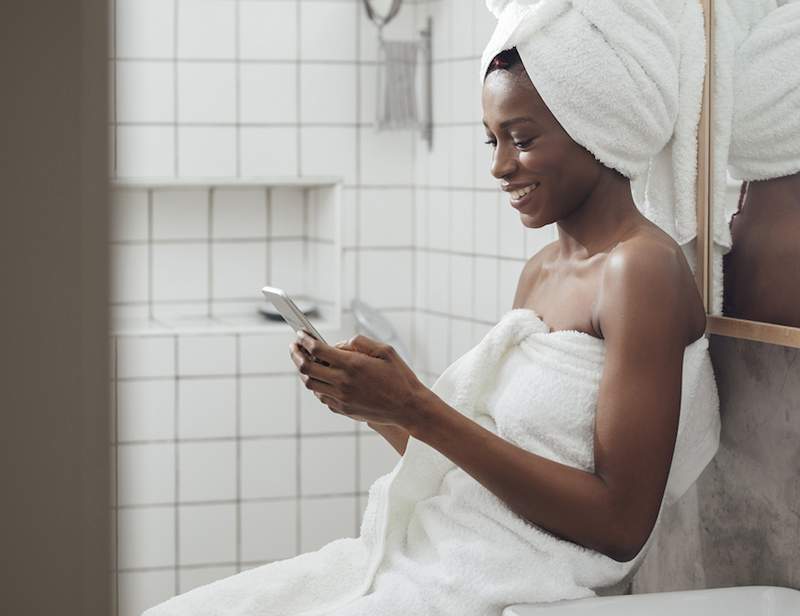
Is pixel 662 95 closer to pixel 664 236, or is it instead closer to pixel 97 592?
pixel 664 236

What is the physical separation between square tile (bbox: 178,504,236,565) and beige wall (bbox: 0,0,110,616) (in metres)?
2.46

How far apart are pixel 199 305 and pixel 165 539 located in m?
0.63

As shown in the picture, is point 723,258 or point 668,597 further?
point 723,258

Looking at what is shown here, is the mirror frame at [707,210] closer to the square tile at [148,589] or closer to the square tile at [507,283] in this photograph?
the square tile at [507,283]

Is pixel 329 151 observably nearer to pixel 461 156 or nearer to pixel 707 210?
pixel 461 156

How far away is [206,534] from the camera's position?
255cm

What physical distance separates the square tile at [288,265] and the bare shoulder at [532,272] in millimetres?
1446

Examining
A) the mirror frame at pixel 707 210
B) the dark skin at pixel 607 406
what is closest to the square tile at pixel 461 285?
the mirror frame at pixel 707 210

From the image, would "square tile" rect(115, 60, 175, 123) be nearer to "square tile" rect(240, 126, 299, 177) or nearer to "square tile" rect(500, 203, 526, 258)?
"square tile" rect(240, 126, 299, 177)

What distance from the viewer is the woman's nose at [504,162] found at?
3.98 feet

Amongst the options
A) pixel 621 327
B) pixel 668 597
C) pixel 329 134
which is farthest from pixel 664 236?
pixel 329 134

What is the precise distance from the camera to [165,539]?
99.3 inches

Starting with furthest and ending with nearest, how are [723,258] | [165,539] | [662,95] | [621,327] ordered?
1. [165,539]
2. [723,258]
3. [662,95]
4. [621,327]

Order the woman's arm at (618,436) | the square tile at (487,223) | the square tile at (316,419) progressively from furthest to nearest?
1. the square tile at (316,419)
2. the square tile at (487,223)
3. the woman's arm at (618,436)
